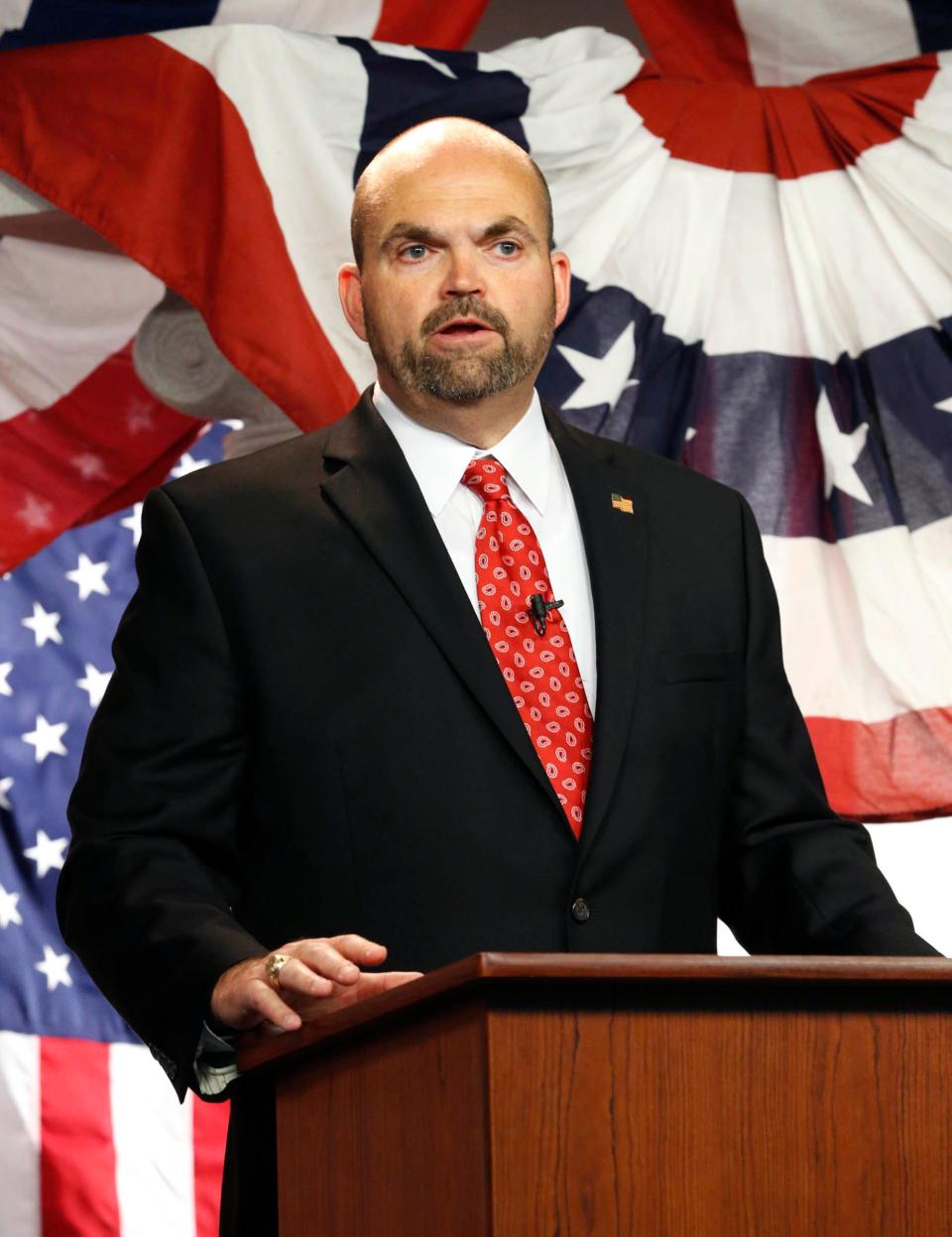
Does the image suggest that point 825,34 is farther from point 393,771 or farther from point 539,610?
point 393,771

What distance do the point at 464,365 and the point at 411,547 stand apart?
0.83 ft

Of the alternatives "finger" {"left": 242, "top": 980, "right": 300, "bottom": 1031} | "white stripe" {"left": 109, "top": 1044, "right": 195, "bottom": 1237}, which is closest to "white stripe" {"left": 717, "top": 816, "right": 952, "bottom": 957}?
"white stripe" {"left": 109, "top": 1044, "right": 195, "bottom": 1237}

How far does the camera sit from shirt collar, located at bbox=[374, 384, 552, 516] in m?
1.99

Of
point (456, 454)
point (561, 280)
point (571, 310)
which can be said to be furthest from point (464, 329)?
point (571, 310)

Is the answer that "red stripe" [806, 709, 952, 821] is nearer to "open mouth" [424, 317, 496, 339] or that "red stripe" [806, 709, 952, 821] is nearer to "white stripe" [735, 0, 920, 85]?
"white stripe" [735, 0, 920, 85]

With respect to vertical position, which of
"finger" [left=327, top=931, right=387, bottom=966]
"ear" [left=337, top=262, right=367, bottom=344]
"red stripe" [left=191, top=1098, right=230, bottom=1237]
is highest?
"ear" [left=337, top=262, right=367, bottom=344]

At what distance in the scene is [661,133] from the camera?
3.66 m

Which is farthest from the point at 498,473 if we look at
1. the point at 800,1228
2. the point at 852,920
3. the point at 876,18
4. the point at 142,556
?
the point at 876,18

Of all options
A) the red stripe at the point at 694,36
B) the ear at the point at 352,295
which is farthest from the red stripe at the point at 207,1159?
the red stripe at the point at 694,36

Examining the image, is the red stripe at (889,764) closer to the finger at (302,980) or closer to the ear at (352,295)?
the ear at (352,295)

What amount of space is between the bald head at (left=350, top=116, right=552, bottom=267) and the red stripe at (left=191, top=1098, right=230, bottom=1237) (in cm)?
198

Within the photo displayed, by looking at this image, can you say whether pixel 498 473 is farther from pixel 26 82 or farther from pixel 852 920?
pixel 26 82

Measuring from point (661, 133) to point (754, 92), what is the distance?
0.24m

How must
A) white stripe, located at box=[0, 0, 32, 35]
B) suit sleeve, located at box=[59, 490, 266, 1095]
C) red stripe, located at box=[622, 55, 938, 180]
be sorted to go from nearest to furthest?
1. suit sleeve, located at box=[59, 490, 266, 1095]
2. white stripe, located at box=[0, 0, 32, 35]
3. red stripe, located at box=[622, 55, 938, 180]
